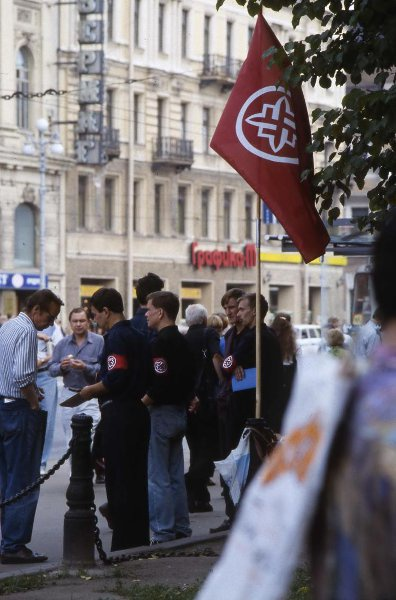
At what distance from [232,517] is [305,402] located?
8.10 m

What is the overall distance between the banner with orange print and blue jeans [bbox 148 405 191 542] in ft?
26.1

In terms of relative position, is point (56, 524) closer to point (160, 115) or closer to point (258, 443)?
point (258, 443)

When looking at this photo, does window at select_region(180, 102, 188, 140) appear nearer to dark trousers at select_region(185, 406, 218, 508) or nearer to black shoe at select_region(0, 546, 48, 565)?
dark trousers at select_region(185, 406, 218, 508)

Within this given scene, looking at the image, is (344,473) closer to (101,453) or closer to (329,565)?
(329,565)

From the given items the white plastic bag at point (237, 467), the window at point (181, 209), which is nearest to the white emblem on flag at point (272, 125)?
the white plastic bag at point (237, 467)

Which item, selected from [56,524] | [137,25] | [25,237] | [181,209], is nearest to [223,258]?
[181,209]

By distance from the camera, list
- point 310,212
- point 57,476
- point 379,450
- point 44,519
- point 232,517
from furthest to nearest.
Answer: point 57,476 < point 44,519 < point 232,517 < point 310,212 < point 379,450

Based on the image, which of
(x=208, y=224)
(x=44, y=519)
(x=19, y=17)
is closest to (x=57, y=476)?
(x=44, y=519)

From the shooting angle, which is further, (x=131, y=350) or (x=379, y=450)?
(x=131, y=350)

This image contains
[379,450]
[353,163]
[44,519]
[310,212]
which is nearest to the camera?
[379,450]

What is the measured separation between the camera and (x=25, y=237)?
50562 millimetres

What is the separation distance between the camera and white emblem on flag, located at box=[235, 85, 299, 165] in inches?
376

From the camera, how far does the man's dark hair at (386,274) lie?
2.67m

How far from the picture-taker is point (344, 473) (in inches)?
96.1
